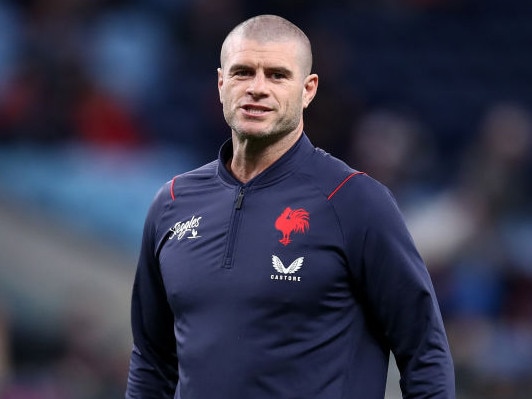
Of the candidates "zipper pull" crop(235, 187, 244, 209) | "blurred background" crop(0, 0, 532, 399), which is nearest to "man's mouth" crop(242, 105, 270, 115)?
"zipper pull" crop(235, 187, 244, 209)

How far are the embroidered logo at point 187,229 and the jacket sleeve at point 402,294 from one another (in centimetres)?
49

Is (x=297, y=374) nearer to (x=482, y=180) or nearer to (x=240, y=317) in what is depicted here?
(x=240, y=317)

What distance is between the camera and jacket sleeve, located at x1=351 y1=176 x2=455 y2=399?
126 inches

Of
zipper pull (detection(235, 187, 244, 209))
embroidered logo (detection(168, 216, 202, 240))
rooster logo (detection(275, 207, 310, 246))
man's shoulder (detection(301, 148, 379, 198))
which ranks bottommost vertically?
embroidered logo (detection(168, 216, 202, 240))

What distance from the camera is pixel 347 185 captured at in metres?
3.30

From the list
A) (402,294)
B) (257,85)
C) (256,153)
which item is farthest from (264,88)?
(402,294)

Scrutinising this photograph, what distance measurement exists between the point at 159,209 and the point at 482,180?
4.81m

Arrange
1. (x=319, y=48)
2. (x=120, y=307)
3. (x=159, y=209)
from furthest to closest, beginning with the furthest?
(x=319, y=48), (x=120, y=307), (x=159, y=209)

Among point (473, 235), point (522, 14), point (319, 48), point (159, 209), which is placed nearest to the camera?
point (159, 209)

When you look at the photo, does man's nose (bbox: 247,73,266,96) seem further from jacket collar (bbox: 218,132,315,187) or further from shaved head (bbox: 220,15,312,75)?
jacket collar (bbox: 218,132,315,187)

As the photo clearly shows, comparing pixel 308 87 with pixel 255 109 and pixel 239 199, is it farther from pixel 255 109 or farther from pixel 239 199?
pixel 239 199

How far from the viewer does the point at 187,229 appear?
3492mm

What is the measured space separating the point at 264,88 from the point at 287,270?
48cm

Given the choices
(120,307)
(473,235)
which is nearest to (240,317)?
(473,235)
